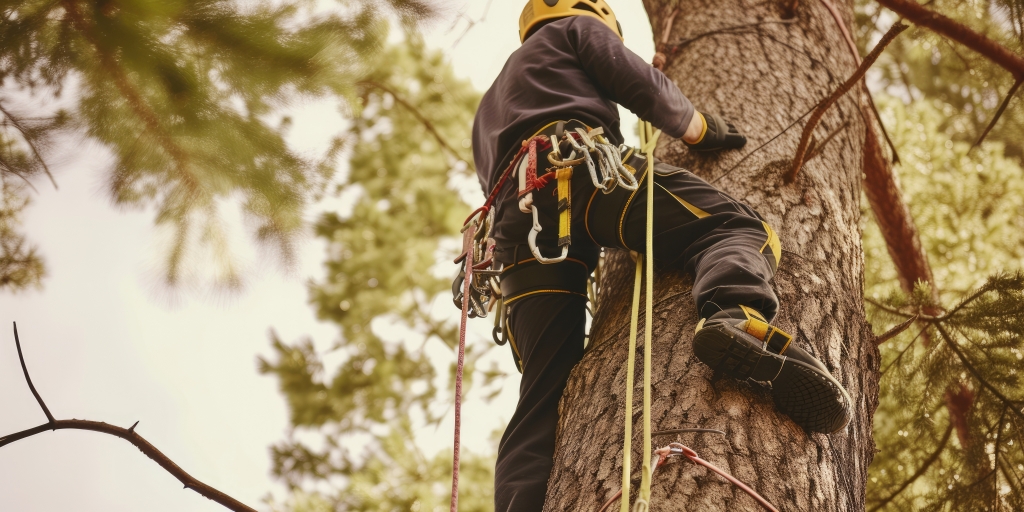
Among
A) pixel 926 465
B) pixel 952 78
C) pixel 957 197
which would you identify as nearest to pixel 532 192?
pixel 926 465

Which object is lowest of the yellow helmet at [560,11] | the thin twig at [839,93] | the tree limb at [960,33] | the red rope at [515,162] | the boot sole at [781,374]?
the boot sole at [781,374]

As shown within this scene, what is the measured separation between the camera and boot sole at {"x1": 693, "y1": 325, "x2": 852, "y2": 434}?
1.34 meters

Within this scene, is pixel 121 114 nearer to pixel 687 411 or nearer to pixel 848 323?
pixel 687 411

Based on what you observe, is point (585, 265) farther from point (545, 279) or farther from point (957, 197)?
point (957, 197)

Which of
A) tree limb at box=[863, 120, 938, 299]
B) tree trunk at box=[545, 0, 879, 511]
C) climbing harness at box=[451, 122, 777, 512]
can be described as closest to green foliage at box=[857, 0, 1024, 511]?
tree limb at box=[863, 120, 938, 299]

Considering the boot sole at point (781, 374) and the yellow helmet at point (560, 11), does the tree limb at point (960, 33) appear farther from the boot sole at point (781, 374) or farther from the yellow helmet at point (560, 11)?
the boot sole at point (781, 374)

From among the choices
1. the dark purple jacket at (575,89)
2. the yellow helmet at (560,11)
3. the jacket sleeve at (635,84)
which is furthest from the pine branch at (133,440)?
the yellow helmet at (560,11)

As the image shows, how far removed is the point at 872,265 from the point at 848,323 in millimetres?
3612

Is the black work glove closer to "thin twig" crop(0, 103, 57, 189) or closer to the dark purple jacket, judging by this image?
the dark purple jacket

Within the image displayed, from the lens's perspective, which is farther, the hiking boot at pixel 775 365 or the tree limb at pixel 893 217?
the tree limb at pixel 893 217

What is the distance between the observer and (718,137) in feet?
7.06

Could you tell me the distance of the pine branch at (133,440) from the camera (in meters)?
1.53

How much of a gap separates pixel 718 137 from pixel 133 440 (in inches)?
67.4

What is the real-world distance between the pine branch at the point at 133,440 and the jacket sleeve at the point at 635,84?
4.51 feet
